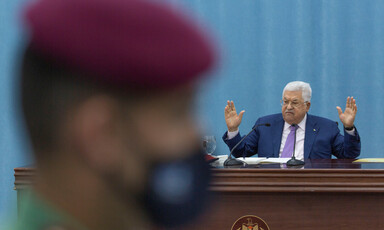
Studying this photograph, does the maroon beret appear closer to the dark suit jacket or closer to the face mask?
the face mask

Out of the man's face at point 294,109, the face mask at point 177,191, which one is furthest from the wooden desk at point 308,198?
the face mask at point 177,191

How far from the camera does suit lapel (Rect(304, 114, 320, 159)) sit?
340cm

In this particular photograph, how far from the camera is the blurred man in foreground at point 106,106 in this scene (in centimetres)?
30

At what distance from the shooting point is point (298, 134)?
3.56 m

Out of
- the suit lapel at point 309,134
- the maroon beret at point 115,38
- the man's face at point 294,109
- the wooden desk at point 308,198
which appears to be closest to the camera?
the maroon beret at point 115,38

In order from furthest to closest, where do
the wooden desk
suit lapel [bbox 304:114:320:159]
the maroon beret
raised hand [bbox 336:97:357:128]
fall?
suit lapel [bbox 304:114:320:159] → raised hand [bbox 336:97:357:128] → the wooden desk → the maroon beret

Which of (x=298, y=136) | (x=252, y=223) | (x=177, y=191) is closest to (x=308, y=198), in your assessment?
(x=252, y=223)

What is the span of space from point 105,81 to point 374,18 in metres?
4.35

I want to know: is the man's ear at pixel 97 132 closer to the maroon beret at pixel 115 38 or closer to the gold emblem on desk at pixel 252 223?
Answer: the maroon beret at pixel 115 38

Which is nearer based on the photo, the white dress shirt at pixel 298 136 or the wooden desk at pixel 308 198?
the wooden desk at pixel 308 198

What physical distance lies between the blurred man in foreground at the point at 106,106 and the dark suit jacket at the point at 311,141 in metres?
3.11

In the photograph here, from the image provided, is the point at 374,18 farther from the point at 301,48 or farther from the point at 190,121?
the point at 190,121

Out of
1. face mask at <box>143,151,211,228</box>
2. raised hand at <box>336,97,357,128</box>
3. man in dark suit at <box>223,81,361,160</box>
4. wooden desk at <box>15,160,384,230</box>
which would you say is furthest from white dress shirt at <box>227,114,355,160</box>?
face mask at <box>143,151,211,228</box>

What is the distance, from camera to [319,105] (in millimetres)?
4230
